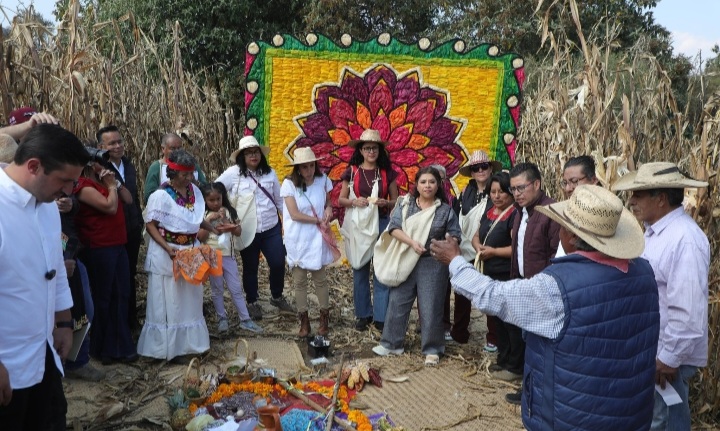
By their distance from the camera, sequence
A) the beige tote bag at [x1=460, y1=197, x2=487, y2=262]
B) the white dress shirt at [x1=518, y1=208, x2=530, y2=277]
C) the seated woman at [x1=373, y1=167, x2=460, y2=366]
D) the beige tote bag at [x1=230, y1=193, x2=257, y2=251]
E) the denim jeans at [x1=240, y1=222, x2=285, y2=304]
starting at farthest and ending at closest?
the denim jeans at [x1=240, y1=222, x2=285, y2=304]
the beige tote bag at [x1=230, y1=193, x2=257, y2=251]
the beige tote bag at [x1=460, y1=197, x2=487, y2=262]
the seated woman at [x1=373, y1=167, x2=460, y2=366]
the white dress shirt at [x1=518, y1=208, x2=530, y2=277]

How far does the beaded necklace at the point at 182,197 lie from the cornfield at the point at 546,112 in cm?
124

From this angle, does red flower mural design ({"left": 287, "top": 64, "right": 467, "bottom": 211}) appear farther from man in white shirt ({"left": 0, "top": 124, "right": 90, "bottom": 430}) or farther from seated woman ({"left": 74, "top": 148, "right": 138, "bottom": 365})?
man in white shirt ({"left": 0, "top": 124, "right": 90, "bottom": 430})

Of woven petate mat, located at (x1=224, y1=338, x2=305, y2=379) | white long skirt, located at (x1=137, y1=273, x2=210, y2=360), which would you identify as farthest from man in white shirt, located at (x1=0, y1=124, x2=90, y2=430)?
woven petate mat, located at (x1=224, y1=338, x2=305, y2=379)

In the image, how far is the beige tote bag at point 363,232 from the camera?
5508 millimetres

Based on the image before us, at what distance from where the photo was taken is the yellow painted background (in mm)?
7465

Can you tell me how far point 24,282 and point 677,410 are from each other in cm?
304

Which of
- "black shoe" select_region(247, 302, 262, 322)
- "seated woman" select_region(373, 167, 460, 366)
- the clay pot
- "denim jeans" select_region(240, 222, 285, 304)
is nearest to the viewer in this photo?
the clay pot

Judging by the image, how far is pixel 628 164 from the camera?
4008 mm

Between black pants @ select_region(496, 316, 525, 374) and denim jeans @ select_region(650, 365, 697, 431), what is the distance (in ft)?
4.79

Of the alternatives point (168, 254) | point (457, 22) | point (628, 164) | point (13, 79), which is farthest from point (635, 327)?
point (457, 22)

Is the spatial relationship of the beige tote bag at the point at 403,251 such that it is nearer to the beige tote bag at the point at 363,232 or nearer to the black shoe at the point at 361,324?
the beige tote bag at the point at 363,232

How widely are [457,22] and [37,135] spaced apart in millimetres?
14239

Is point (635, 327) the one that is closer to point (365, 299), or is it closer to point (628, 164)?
point (628, 164)

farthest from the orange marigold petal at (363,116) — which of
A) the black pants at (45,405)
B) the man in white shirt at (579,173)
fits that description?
the black pants at (45,405)
